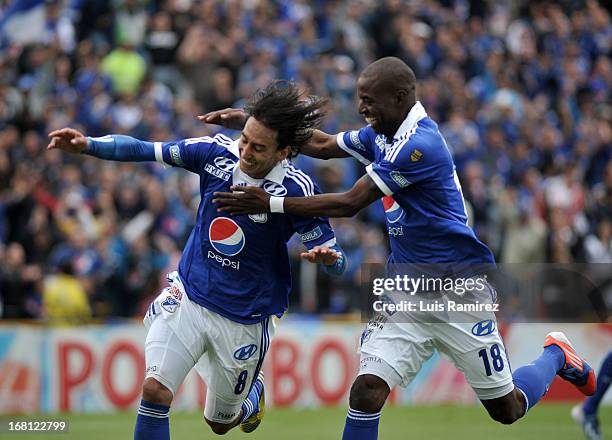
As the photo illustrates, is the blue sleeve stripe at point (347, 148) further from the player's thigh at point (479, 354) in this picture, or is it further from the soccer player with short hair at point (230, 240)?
the player's thigh at point (479, 354)

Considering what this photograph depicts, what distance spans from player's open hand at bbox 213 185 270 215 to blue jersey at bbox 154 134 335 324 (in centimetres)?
13

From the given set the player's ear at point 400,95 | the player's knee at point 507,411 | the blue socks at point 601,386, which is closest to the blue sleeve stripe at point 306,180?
the player's ear at point 400,95

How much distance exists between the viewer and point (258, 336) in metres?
8.09

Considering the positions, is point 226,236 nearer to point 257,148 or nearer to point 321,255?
point 257,148

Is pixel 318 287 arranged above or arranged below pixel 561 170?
below

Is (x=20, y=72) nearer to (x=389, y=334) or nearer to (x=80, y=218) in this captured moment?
(x=80, y=218)

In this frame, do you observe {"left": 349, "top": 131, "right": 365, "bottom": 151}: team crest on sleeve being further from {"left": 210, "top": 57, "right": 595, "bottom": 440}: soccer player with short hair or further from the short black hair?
the short black hair

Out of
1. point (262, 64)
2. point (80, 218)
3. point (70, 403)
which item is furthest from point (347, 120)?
point (70, 403)

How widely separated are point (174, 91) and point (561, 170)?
6199 mm

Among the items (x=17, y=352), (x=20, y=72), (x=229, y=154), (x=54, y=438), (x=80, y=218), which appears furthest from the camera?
(x=20, y=72)

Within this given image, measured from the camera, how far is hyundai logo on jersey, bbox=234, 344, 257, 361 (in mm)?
8008

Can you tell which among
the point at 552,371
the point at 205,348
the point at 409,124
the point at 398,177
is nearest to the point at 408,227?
the point at 398,177

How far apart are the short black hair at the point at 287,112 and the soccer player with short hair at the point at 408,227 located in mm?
386

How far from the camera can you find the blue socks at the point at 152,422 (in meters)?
7.52
